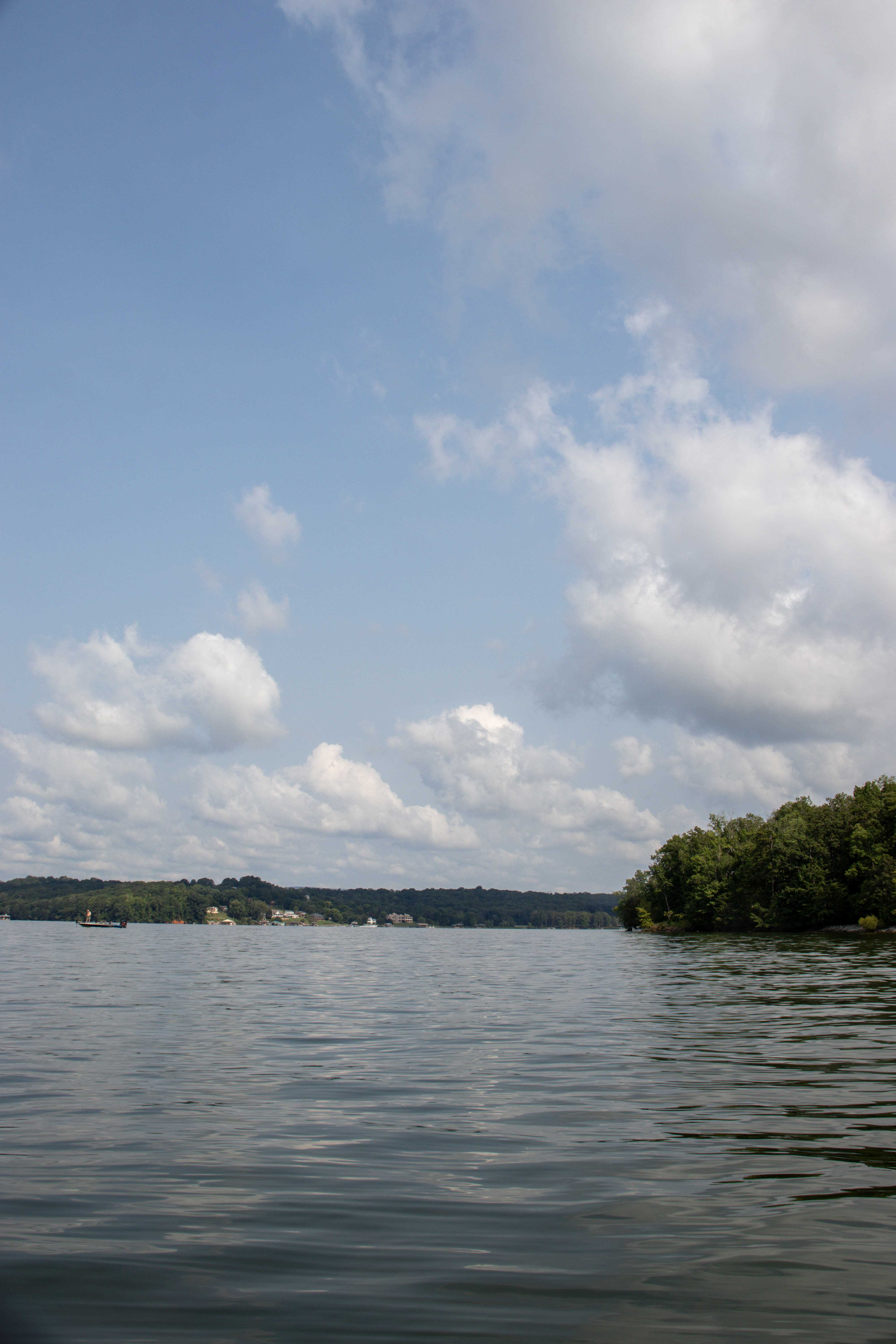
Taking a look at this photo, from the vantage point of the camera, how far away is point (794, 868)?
127m

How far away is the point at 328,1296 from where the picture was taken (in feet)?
27.0

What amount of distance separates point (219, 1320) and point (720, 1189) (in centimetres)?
628

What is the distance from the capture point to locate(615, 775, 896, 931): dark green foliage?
117 metres

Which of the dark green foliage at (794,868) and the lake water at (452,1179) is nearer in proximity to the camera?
the lake water at (452,1179)

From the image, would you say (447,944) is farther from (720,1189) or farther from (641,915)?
(720,1189)

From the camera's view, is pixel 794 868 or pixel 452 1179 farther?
pixel 794 868

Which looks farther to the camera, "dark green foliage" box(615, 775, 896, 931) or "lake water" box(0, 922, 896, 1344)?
"dark green foliage" box(615, 775, 896, 931)

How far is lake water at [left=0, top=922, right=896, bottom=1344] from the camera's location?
793cm

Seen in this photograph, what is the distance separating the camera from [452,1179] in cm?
1191

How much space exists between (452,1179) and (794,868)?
12583 cm

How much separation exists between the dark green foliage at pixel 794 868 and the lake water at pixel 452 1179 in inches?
3811

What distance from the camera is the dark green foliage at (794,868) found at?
116562mm

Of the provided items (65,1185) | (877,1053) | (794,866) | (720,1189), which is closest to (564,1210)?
(720,1189)

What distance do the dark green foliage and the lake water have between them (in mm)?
96809
